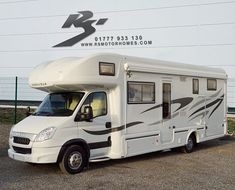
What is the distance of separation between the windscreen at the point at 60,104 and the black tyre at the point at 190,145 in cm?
459

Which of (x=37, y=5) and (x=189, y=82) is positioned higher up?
(x=37, y=5)

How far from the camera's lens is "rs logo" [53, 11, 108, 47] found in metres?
26.1

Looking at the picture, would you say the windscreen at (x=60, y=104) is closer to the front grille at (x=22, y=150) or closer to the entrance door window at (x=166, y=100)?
the front grille at (x=22, y=150)

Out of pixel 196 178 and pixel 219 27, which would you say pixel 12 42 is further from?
pixel 196 178

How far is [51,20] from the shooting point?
27.3 m

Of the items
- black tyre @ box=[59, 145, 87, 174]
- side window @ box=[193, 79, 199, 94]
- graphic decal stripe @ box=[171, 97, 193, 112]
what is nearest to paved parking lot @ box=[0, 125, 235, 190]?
black tyre @ box=[59, 145, 87, 174]

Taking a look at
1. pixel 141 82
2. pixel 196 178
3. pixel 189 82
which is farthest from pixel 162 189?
pixel 189 82

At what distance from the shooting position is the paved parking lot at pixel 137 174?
9016 mm

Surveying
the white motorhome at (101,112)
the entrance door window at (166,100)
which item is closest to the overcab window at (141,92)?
the white motorhome at (101,112)

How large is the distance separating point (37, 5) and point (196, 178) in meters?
20.4

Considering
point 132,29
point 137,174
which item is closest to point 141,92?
point 137,174

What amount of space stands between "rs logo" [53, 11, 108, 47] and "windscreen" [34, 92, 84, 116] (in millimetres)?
15424

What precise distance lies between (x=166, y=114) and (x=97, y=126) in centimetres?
281

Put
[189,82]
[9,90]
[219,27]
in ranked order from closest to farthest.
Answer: [189,82] → [219,27] → [9,90]
